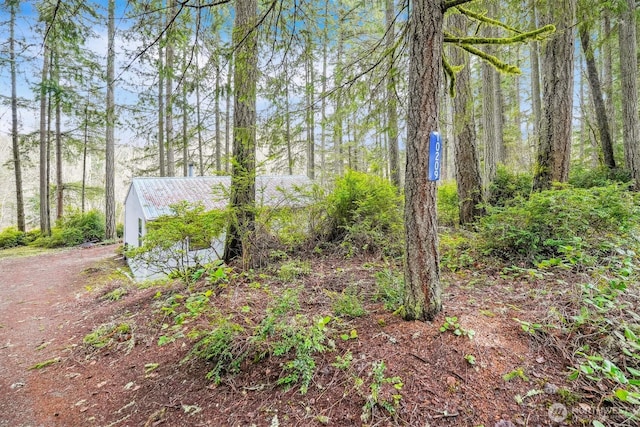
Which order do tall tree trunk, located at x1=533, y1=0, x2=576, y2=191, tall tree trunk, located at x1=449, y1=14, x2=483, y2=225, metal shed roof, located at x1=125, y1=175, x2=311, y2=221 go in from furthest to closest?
1. metal shed roof, located at x1=125, y1=175, x2=311, y2=221
2. tall tree trunk, located at x1=449, y1=14, x2=483, y2=225
3. tall tree trunk, located at x1=533, y1=0, x2=576, y2=191

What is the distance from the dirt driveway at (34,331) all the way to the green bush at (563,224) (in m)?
4.86

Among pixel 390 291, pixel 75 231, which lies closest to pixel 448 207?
pixel 390 291

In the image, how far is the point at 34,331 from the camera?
4473mm

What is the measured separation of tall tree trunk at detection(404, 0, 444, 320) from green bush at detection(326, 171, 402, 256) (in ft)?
7.73

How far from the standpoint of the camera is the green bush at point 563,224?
325cm

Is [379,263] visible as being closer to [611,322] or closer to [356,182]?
[356,182]

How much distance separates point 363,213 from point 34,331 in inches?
215

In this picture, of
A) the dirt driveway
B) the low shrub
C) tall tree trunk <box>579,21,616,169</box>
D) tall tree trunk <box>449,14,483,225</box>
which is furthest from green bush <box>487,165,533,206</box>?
the low shrub

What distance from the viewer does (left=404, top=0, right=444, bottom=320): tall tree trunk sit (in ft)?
6.89

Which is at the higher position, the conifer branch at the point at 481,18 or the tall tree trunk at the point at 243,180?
the conifer branch at the point at 481,18

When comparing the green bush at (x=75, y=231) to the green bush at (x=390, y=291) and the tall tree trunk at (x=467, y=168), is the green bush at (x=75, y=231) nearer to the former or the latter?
the green bush at (x=390, y=291)

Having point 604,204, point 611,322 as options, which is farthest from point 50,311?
point 604,204

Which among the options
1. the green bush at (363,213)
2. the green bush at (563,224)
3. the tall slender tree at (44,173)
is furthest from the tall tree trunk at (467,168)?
the tall slender tree at (44,173)

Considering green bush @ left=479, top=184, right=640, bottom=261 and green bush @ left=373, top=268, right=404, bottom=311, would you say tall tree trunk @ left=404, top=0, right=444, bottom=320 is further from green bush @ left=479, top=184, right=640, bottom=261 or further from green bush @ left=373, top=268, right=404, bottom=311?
green bush @ left=479, top=184, right=640, bottom=261
